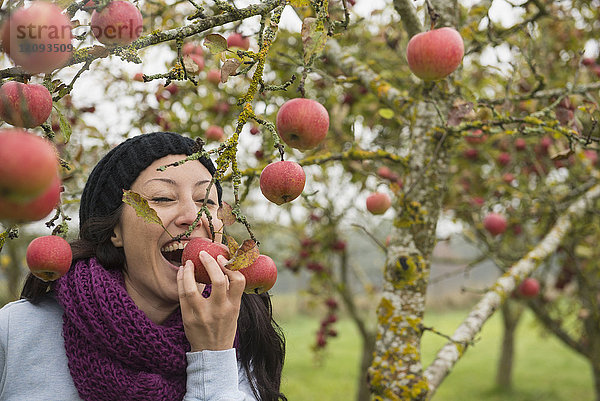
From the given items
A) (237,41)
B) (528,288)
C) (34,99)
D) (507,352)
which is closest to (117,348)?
(34,99)

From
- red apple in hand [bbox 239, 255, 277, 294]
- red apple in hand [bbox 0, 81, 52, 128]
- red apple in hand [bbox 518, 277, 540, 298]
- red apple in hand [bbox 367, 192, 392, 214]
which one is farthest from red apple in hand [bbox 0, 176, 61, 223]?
red apple in hand [bbox 518, 277, 540, 298]

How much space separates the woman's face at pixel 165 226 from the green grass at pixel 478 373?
498 cm

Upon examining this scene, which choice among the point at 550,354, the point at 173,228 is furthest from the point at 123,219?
the point at 550,354

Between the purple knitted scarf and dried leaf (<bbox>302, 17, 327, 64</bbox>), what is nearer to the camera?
dried leaf (<bbox>302, 17, 327, 64</bbox>)

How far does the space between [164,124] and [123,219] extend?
1.49 metres

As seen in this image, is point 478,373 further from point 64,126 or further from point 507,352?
point 64,126

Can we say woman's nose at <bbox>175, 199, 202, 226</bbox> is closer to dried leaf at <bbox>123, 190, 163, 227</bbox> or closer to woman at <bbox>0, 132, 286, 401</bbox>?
woman at <bbox>0, 132, 286, 401</bbox>

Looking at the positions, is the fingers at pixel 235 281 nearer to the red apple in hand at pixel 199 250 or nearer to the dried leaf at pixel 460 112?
the red apple in hand at pixel 199 250

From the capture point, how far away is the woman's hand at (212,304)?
1.16 metres

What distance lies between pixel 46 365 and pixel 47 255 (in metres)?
0.51

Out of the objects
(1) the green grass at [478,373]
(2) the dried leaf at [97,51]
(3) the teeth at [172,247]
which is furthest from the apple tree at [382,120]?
(1) the green grass at [478,373]

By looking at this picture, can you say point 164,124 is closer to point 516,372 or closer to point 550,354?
point 516,372

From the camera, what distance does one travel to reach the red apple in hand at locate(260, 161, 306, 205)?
108cm

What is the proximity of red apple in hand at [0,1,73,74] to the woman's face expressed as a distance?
2.14ft
